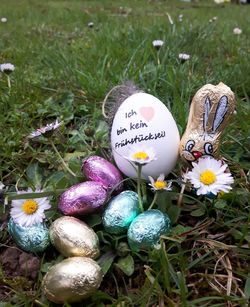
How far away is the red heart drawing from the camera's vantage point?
53.6 inches

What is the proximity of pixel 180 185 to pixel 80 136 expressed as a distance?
1.63 feet

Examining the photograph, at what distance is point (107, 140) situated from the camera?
5.60ft

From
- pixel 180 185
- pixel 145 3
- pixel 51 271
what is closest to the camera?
pixel 51 271

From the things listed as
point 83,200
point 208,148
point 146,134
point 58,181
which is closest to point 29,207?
point 83,200

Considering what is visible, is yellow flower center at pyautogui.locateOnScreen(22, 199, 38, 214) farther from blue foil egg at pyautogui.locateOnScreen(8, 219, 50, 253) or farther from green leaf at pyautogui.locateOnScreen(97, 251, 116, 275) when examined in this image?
green leaf at pyautogui.locateOnScreen(97, 251, 116, 275)

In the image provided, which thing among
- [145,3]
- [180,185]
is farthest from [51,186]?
[145,3]

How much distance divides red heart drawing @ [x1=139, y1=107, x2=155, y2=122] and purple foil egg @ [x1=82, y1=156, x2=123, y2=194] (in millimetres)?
167

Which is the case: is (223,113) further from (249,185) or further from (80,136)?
(80,136)

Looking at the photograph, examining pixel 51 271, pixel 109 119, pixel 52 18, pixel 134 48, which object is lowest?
pixel 52 18

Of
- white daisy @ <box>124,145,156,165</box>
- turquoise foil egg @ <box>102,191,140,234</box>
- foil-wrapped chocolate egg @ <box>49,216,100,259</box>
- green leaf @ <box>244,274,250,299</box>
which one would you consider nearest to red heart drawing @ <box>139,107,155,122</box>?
white daisy @ <box>124,145,156,165</box>

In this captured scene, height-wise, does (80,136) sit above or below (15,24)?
above

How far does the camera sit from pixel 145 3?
7.11 m

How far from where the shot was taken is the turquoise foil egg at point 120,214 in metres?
1.26

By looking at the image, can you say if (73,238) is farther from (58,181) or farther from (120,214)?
(58,181)
